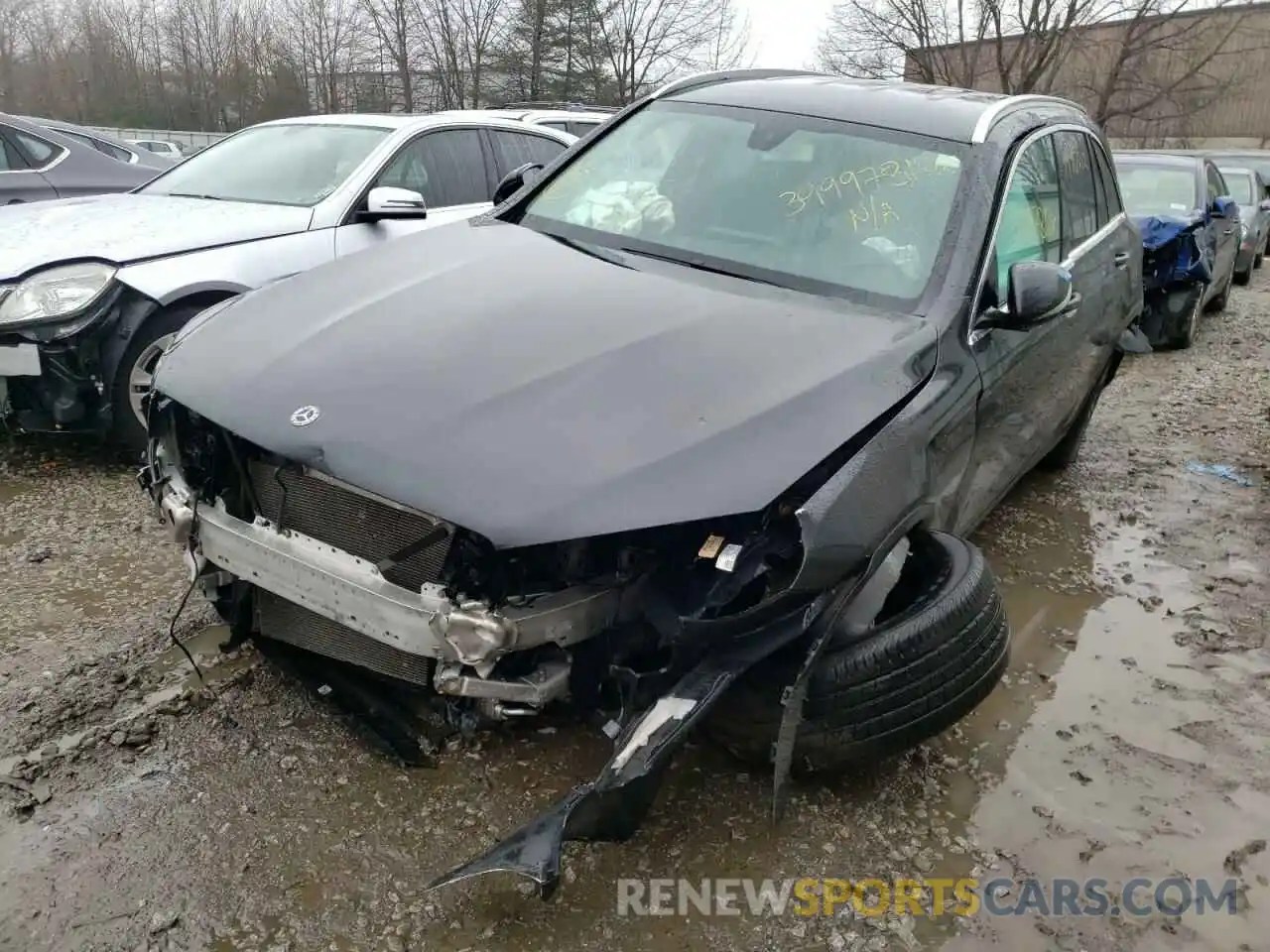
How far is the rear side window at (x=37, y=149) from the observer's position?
25.0ft

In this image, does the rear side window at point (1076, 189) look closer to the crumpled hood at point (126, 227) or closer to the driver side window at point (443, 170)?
the driver side window at point (443, 170)

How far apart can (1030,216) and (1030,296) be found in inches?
32.0

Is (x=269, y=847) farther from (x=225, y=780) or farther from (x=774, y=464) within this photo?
(x=774, y=464)

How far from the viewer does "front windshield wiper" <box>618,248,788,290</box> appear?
2973 millimetres

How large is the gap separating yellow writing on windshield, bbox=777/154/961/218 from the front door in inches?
10.5

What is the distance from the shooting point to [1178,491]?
5.19 m

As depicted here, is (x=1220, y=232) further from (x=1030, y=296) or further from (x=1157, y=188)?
(x=1030, y=296)

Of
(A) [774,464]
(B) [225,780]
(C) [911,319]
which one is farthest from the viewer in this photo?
(C) [911,319]

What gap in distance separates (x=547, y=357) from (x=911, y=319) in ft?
3.51

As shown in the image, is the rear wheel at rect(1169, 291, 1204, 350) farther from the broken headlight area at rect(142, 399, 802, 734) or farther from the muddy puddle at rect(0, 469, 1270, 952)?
the broken headlight area at rect(142, 399, 802, 734)

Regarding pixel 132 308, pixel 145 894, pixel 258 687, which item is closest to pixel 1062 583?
pixel 258 687

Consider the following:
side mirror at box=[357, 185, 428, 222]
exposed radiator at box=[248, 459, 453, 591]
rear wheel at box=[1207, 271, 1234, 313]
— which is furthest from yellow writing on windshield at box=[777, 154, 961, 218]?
rear wheel at box=[1207, 271, 1234, 313]

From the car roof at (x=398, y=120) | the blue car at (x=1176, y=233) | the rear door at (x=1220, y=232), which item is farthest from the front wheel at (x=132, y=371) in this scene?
the rear door at (x=1220, y=232)

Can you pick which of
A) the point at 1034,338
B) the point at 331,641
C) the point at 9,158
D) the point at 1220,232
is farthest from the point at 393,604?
the point at 1220,232
